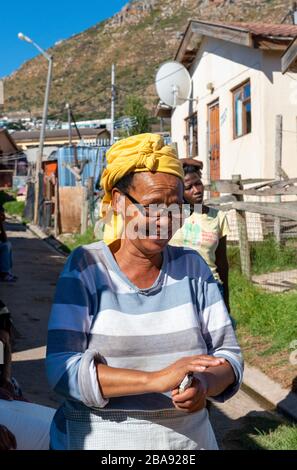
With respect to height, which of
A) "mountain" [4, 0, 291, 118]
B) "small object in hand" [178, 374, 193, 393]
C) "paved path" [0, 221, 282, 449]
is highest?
"mountain" [4, 0, 291, 118]

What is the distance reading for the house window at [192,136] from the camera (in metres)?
18.2

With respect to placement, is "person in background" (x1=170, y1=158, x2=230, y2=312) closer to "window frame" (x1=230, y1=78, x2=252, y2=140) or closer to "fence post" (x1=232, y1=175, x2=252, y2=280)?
"fence post" (x1=232, y1=175, x2=252, y2=280)

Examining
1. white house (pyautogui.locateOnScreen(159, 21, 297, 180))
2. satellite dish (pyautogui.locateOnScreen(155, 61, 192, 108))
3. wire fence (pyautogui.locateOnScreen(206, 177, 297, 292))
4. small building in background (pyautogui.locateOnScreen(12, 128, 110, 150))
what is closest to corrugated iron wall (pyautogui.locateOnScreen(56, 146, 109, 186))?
white house (pyautogui.locateOnScreen(159, 21, 297, 180))

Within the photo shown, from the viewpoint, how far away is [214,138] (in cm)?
1628

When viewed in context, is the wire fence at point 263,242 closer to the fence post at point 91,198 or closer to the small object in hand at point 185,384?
the small object in hand at point 185,384

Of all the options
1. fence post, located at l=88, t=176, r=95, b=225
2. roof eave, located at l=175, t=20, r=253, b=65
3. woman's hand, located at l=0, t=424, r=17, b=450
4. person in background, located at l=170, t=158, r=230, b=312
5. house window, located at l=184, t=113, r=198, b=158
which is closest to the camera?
woman's hand, located at l=0, t=424, r=17, b=450

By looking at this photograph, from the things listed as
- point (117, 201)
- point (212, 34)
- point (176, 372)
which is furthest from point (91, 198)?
point (176, 372)

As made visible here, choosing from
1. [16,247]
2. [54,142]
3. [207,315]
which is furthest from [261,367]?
[54,142]

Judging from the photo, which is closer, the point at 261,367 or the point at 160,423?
the point at 160,423

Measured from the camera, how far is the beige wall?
13008mm

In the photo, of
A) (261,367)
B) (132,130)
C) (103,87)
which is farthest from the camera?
(103,87)

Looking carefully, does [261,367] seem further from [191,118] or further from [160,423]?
[191,118]

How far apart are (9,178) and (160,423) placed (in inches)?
1929
